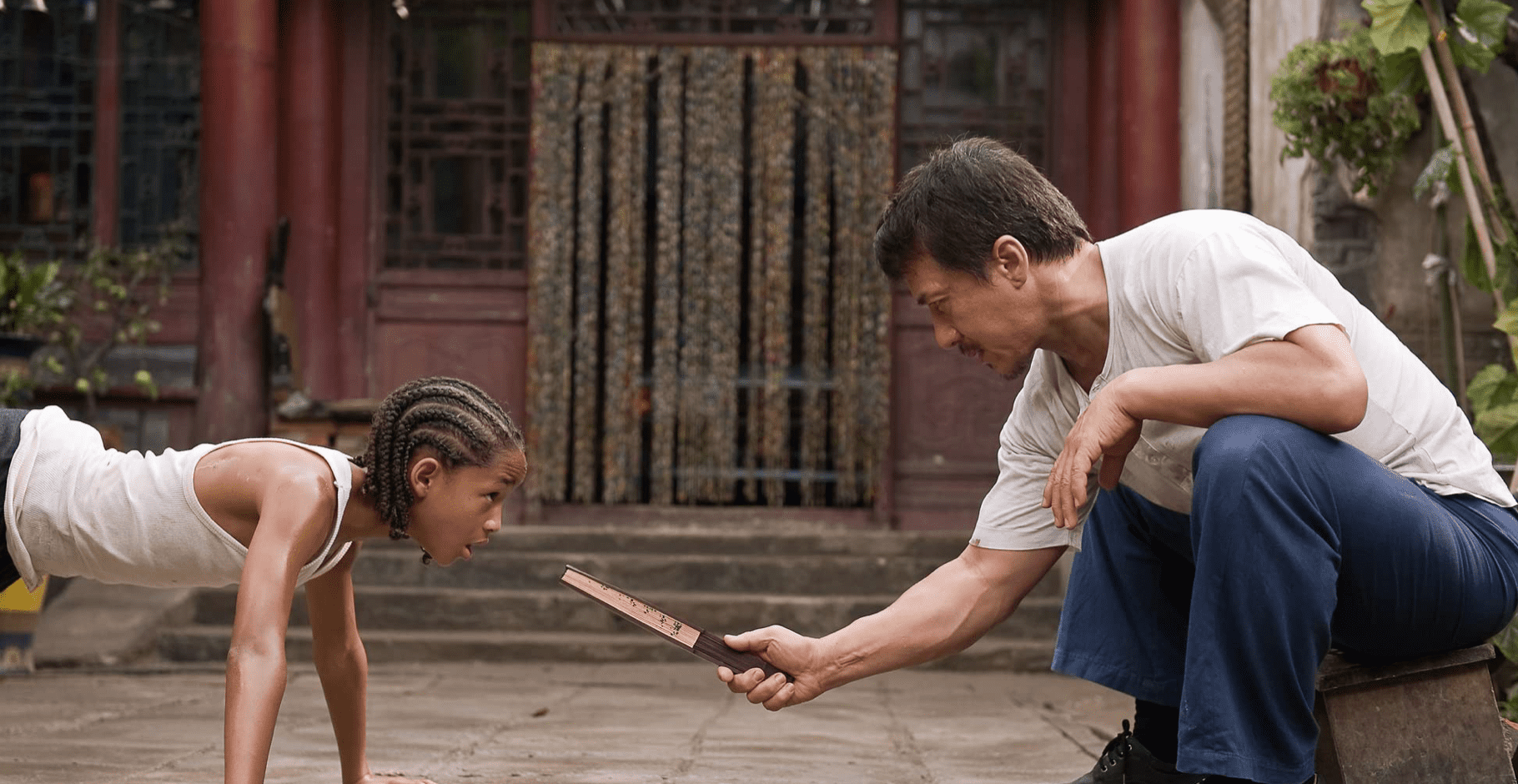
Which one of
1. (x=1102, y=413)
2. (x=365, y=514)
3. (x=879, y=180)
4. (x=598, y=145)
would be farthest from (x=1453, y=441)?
(x=598, y=145)

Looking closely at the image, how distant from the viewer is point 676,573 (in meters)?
5.75

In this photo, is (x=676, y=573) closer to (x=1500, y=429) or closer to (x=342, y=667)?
(x=1500, y=429)

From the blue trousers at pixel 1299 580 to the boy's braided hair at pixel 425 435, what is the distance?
3.37 ft

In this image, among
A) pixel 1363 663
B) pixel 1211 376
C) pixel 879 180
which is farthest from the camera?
pixel 879 180

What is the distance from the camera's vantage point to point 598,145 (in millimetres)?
6551

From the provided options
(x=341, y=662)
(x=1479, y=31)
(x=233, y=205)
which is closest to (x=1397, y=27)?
(x=1479, y=31)

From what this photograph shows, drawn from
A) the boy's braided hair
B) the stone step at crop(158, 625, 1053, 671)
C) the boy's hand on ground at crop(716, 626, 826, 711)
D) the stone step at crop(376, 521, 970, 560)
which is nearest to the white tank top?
the boy's braided hair

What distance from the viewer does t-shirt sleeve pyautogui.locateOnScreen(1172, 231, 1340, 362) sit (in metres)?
1.85

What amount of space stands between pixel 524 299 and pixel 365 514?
4444 mm

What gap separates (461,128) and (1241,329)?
5339mm

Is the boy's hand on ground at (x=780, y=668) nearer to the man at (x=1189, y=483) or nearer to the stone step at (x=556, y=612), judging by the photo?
the man at (x=1189, y=483)

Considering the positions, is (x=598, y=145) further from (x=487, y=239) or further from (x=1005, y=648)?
(x=1005, y=648)

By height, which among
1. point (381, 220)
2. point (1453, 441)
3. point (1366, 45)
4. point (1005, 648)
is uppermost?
point (1366, 45)

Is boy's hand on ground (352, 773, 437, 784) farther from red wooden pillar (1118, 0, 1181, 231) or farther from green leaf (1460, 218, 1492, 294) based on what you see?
red wooden pillar (1118, 0, 1181, 231)
